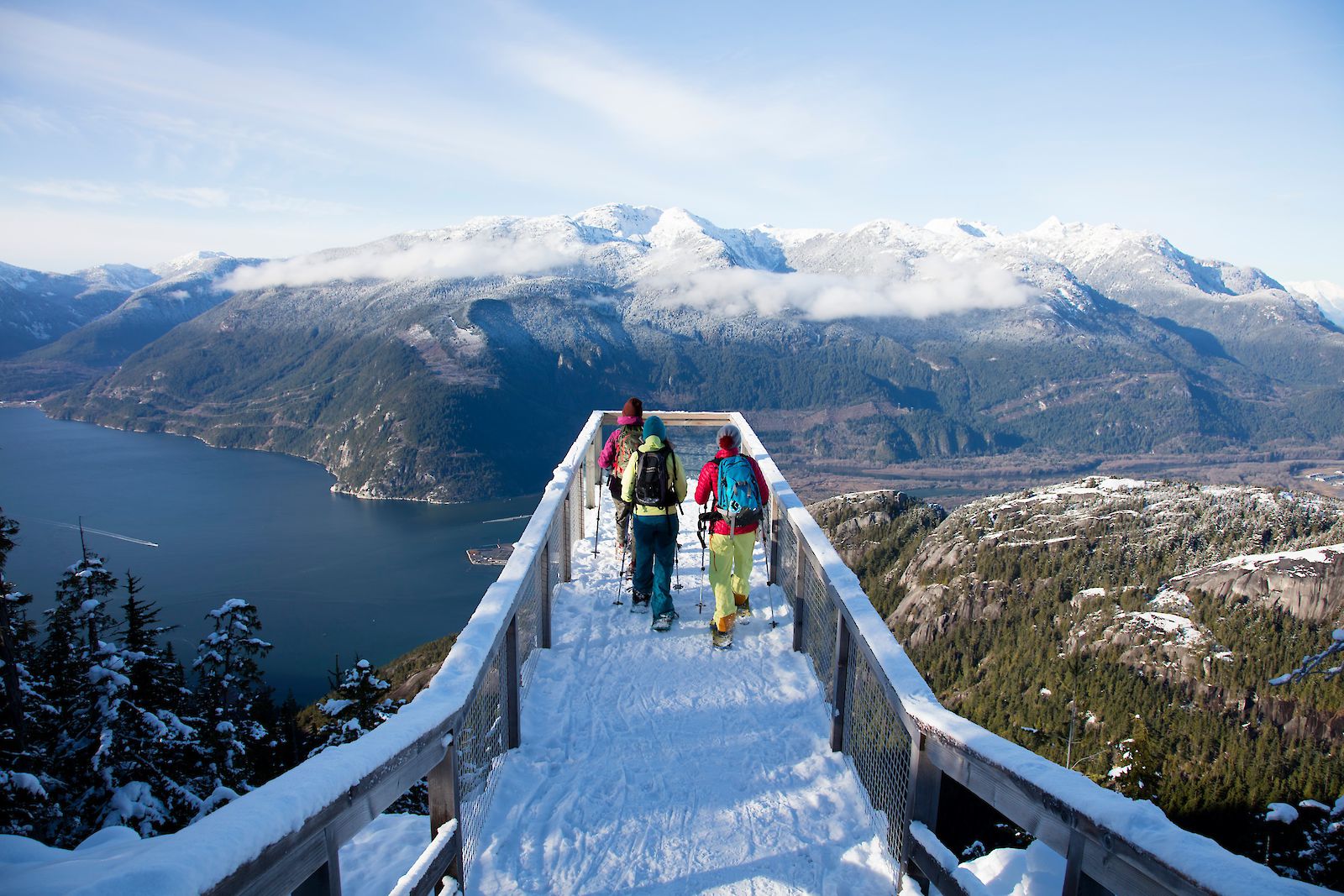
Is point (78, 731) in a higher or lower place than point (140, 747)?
higher

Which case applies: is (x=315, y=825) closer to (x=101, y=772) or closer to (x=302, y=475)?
(x=101, y=772)

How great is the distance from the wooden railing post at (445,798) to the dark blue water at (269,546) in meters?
65.7

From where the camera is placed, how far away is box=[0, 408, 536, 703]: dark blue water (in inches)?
2906

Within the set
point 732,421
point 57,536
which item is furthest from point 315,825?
point 57,536

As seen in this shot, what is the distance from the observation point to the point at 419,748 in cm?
277

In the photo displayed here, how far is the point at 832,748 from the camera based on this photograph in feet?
15.8

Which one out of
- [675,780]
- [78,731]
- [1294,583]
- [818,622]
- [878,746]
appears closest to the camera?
[878,746]

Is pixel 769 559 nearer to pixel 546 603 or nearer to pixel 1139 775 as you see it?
pixel 546 603

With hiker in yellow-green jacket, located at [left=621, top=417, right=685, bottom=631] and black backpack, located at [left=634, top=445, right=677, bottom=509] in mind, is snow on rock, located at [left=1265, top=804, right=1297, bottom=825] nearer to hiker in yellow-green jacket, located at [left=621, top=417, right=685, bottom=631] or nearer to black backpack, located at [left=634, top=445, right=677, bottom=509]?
hiker in yellow-green jacket, located at [left=621, top=417, right=685, bottom=631]

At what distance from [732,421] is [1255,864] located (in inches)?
393

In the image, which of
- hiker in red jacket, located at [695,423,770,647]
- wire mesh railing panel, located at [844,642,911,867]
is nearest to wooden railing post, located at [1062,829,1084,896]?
wire mesh railing panel, located at [844,642,911,867]

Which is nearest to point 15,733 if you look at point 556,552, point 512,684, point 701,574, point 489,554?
point 556,552

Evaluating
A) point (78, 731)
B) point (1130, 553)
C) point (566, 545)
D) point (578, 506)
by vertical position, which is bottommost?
point (1130, 553)

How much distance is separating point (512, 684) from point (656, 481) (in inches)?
94.3
